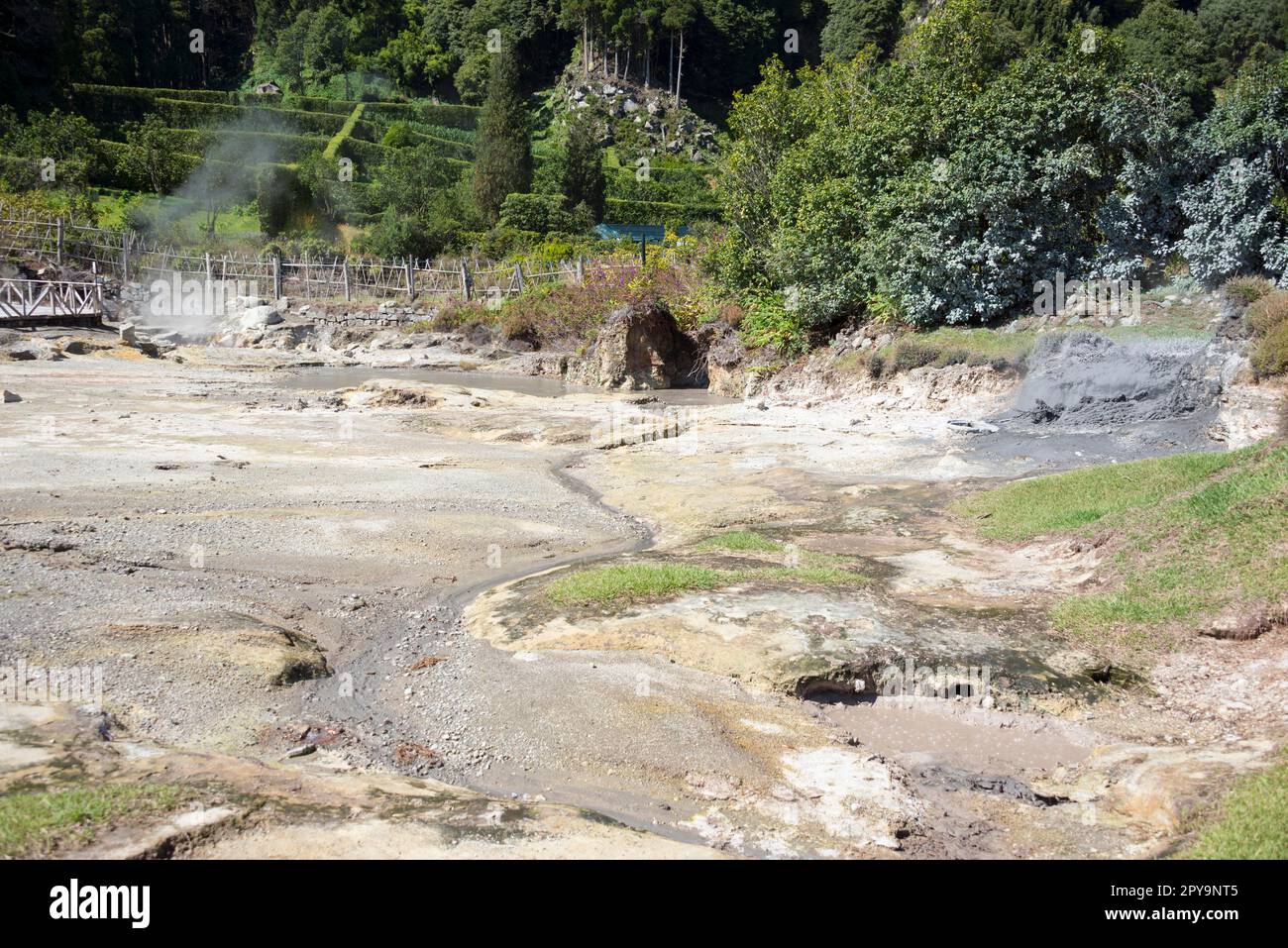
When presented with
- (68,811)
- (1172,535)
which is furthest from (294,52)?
(68,811)

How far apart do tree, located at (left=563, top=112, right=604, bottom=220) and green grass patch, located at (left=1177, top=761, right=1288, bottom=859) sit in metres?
57.0

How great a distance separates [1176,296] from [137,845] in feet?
70.5

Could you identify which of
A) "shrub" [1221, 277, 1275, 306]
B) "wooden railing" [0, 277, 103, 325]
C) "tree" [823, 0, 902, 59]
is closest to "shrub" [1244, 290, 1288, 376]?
"shrub" [1221, 277, 1275, 306]

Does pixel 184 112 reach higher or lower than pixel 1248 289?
higher

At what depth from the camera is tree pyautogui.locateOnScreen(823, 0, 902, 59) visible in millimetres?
84250

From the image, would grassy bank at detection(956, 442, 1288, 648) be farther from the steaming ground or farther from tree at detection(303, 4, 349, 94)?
tree at detection(303, 4, 349, 94)

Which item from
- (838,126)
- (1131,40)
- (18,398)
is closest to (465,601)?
(18,398)

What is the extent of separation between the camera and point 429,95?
91.6 meters

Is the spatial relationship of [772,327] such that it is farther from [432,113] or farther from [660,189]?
[432,113]

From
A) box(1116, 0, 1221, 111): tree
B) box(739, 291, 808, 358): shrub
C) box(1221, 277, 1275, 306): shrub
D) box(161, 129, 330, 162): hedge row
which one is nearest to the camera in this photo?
box(1221, 277, 1275, 306): shrub

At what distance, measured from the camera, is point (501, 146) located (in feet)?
191

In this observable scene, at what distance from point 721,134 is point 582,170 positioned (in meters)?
25.6

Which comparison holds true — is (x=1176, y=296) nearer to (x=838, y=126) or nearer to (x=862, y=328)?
(x=862, y=328)

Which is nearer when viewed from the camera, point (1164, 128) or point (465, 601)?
point (465, 601)
